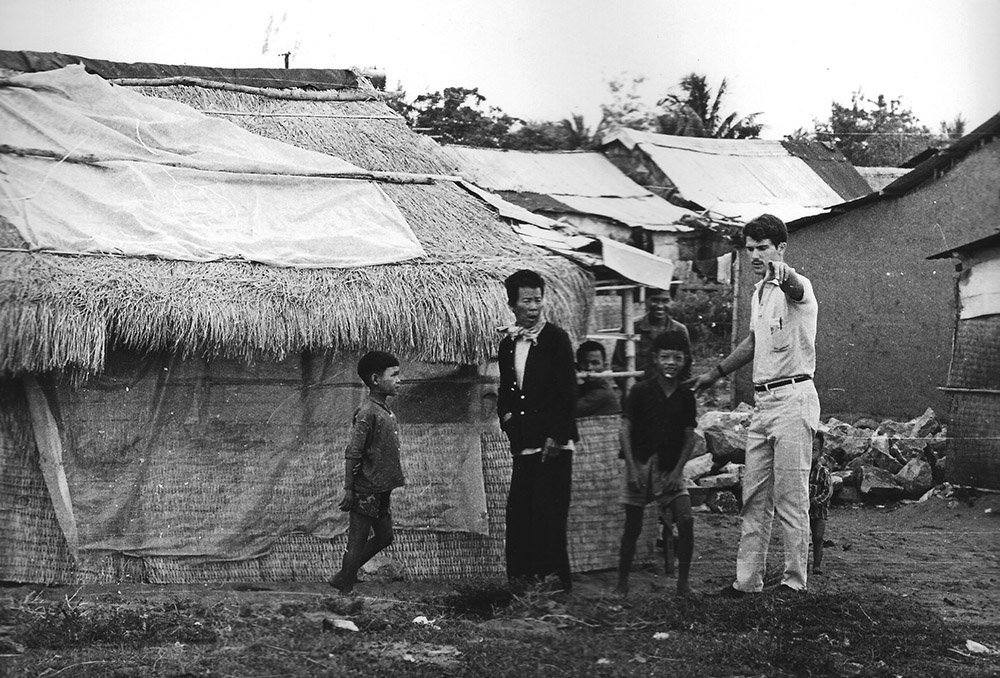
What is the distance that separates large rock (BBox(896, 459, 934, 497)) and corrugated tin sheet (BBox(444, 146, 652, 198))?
7772 millimetres

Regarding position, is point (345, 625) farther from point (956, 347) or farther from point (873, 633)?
point (956, 347)

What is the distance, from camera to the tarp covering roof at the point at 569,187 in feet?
55.9

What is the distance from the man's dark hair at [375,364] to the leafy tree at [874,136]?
731 inches

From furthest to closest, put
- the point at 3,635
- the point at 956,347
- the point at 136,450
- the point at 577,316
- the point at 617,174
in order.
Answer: the point at 617,174, the point at 956,347, the point at 577,316, the point at 136,450, the point at 3,635

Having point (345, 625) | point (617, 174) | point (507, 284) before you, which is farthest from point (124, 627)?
point (617, 174)

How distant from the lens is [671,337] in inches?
247

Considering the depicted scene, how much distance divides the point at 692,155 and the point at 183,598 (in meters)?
15.3

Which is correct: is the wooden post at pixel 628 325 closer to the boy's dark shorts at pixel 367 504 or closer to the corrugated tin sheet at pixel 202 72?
the boy's dark shorts at pixel 367 504

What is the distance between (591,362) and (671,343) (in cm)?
116

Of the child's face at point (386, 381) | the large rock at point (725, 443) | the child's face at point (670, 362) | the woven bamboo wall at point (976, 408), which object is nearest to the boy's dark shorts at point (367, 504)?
the child's face at point (386, 381)

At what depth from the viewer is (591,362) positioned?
24.1 ft

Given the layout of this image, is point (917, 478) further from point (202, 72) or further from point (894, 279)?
point (202, 72)

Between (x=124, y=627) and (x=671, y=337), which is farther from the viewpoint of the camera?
(x=671, y=337)

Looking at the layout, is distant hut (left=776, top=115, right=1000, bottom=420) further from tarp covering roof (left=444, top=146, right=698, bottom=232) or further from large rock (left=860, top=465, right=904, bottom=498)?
large rock (left=860, top=465, right=904, bottom=498)
